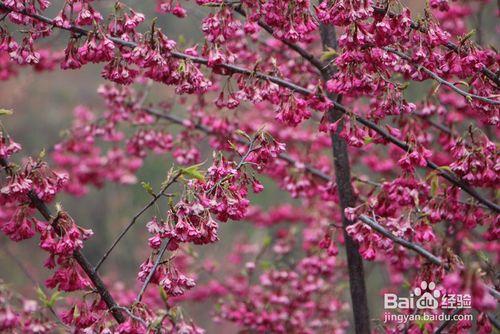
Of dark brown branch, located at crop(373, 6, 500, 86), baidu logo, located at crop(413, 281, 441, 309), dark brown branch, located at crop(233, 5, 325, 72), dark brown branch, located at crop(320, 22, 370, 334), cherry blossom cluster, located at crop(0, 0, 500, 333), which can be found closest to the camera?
cherry blossom cluster, located at crop(0, 0, 500, 333)

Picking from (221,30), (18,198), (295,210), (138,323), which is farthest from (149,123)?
(295,210)

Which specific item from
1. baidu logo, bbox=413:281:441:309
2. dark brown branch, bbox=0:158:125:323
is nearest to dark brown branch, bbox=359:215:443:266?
baidu logo, bbox=413:281:441:309

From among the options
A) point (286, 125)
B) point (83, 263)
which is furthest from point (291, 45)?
point (83, 263)

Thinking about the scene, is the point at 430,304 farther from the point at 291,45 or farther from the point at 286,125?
the point at 291,45

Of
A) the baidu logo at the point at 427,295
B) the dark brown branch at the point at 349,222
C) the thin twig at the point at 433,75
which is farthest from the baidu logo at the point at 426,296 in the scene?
the thin twig at the point at 433,75

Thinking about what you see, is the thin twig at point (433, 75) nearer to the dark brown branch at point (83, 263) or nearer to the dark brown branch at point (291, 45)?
the dark brown branch at point (291, 45)

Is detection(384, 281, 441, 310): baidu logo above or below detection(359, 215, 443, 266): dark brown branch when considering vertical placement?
below

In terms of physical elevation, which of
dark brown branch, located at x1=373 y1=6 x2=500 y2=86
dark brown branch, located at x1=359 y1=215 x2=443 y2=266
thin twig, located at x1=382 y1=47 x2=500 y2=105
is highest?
dark brown branch, located at x1=373 y1=6 x2=500 y2=86

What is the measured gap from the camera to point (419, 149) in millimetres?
3494

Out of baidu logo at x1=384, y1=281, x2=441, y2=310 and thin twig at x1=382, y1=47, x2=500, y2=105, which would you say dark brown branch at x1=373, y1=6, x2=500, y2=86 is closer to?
thin twig at x1=382, y1=47, x2=500, y2=105

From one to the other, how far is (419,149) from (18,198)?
2162mm

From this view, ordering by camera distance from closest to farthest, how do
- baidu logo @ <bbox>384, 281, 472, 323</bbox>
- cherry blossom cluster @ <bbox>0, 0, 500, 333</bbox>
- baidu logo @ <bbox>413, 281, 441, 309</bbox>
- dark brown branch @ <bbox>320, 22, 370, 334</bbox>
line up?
cherry blossom cluster @ <bbox>0, 0, 500, 333</bbox>, baidu logo @ <bbox>384, 281, 472, 323</bbox>, baidu logo @ <bbox>413, 281, 441, 309</bbox>, dark brown branch @ <bbox>320, 22, 370, 334</bbox>

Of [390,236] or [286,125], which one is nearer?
[390,236]

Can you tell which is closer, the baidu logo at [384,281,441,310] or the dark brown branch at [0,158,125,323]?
the dark brown branch at [0,158,125,323]
